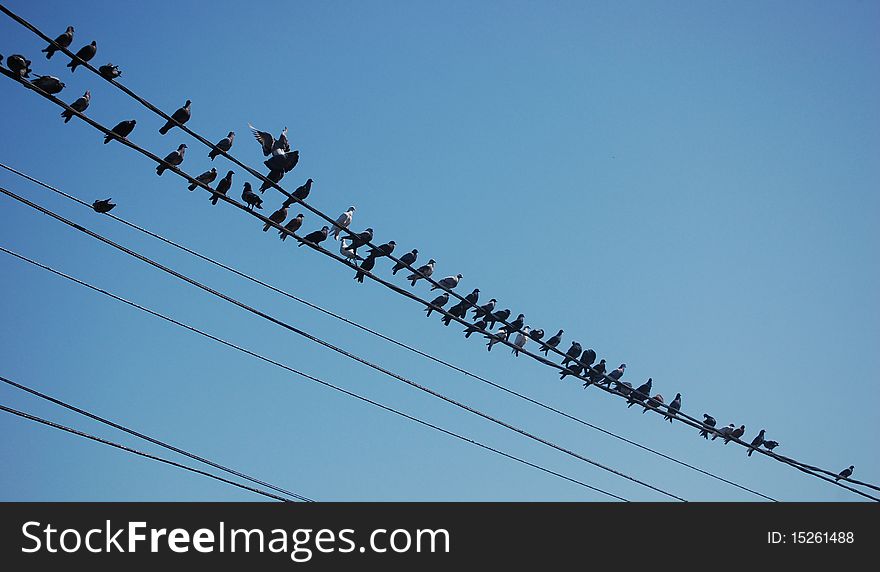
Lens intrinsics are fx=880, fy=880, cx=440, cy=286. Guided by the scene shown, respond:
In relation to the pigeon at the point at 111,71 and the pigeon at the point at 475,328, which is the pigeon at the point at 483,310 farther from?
the pigeon at the point at 111,71

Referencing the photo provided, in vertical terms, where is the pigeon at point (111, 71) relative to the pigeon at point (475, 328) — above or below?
above

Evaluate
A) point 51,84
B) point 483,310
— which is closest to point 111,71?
point 51,84

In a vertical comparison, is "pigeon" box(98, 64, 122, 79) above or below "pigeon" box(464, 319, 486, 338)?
above

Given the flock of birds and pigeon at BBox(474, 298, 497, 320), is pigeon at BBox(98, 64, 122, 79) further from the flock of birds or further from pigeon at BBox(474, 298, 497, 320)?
pigeon at BBox(474, 298, 497, 320)

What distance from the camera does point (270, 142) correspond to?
13023 mm

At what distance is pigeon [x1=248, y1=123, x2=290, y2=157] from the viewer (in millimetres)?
12891

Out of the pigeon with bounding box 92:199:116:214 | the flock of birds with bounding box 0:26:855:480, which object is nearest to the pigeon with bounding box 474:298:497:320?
the flock of birds with bounding box 0:26:855:480

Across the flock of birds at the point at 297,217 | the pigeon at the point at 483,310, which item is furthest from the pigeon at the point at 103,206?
the pigeon at the point at 483,310

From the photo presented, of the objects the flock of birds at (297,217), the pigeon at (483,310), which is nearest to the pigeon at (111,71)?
the flock of birds at (297,217)

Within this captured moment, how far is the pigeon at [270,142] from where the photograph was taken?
42.3 feet

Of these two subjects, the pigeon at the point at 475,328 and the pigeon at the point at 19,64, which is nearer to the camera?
the pigeon at the point at 19,64

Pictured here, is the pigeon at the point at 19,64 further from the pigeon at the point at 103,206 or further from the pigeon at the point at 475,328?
the pigeon at the point at 475,328
